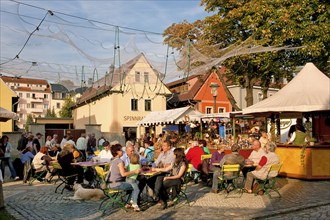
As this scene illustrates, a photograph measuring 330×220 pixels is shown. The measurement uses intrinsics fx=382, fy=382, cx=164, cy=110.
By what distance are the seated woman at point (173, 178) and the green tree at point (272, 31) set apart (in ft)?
28.1

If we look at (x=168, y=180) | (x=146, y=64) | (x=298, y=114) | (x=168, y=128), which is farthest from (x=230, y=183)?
(x=168, y=128)

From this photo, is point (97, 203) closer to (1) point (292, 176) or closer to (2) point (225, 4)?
(1) point (292, 176)

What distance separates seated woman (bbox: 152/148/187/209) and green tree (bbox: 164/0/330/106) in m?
8.55

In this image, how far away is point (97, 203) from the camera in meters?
8.52

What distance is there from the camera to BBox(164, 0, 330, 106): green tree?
1777cm

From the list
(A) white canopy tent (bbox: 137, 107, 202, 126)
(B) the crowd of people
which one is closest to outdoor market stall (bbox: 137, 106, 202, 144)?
(A) white canopy tent (bbox: 137, 107, 202, 126)

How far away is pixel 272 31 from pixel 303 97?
6.62 m

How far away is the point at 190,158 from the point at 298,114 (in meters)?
6.75

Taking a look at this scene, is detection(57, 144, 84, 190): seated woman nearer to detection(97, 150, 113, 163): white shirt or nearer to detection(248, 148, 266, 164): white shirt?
detection(97, 150, 113, 163): white shirt

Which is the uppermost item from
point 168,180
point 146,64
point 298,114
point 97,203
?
point 146,64

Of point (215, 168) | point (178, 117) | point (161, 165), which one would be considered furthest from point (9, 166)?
point (178, 117)

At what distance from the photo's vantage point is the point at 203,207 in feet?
25.8

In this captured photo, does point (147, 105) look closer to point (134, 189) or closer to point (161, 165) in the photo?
point (161, 165)

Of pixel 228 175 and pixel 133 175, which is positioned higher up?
pixel 133 175
